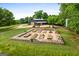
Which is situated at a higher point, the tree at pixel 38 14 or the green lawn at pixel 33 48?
the tree at pixel 38 14

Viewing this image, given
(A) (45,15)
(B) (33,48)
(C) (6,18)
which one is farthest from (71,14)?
(C) (6,18)

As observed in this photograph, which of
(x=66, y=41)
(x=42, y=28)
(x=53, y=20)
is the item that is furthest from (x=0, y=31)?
(x=66, y=41)

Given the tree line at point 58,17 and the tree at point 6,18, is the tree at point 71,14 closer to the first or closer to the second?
the tree line at point 58,17

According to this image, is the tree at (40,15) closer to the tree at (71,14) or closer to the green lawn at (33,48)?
the tree at (71,14)

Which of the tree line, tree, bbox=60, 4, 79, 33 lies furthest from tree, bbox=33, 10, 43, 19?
tree, bbox=60, 4, 79, 33

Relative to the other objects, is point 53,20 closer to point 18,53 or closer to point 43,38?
point 43,38

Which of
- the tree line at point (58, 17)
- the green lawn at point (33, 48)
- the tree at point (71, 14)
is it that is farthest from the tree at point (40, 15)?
the green lawn at point (33, 48)

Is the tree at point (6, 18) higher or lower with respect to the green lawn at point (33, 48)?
higher

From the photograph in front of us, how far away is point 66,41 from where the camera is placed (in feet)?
5.49

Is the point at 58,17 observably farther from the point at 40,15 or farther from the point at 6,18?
the point at 6,18

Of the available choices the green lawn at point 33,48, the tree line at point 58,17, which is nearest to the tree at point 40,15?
the tree line at point 58,17

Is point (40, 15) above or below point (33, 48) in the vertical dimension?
above

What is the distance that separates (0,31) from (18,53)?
26 centimetres

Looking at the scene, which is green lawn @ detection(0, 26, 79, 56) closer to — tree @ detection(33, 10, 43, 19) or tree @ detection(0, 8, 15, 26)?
tree @ detection(0, 8, 15, 26)
